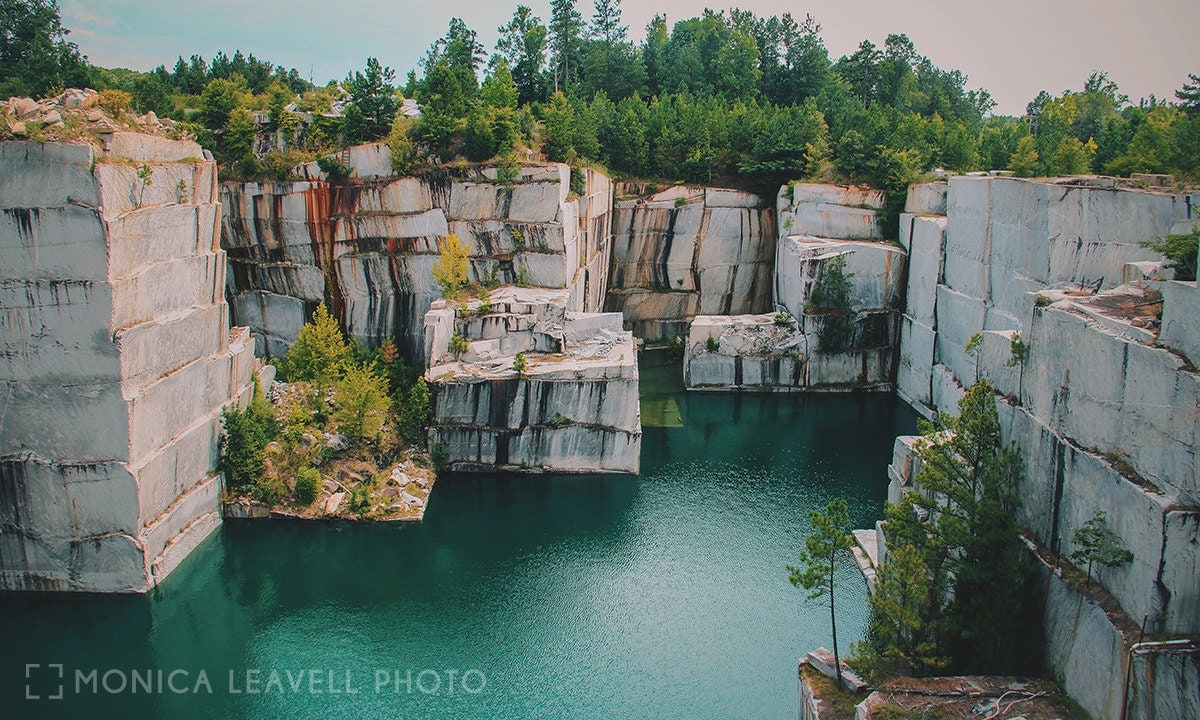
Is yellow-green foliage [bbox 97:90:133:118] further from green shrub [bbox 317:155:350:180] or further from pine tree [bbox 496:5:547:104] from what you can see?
pine tree [bbox 496:5:547:104]

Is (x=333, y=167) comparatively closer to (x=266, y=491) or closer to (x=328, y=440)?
(x=328, y=440)

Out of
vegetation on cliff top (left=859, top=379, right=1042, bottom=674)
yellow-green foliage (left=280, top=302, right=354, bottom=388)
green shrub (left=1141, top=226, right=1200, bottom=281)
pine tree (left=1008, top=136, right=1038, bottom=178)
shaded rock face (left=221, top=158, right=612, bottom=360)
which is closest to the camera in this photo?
green shrub (left=1141, top=226, right=1200, bottom=281)

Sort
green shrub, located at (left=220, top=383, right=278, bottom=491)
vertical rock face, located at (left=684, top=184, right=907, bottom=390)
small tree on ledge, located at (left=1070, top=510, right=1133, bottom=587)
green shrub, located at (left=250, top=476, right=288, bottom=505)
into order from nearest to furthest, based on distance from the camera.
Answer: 1. small tree on ledge, located at (left=1070, top=510, right=1133, bottom=587)
2. green shrub, located at (left=220, top=383, right=278, bottom=491)
3. green shrub, located at (left=250, top=476, right=288, bottom=505)
4. vertical rock face, located at (left=684, top=184, right=907, bottom=390)

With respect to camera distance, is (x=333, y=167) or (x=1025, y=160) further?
(x=1025, y=160)

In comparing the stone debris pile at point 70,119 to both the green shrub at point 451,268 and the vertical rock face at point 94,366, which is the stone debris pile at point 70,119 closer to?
the vertical rock face at point 94,366

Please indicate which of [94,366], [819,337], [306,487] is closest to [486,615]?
[306,487]

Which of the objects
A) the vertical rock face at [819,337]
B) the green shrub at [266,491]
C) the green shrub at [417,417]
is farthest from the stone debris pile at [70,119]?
the vertical rock face at [819,337]

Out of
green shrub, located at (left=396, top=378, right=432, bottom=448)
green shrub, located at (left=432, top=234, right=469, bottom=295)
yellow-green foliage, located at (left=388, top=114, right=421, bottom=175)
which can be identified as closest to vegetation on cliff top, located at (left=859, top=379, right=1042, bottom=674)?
green shrub, located at (left=396, top=378, right=432, bottom=448)
